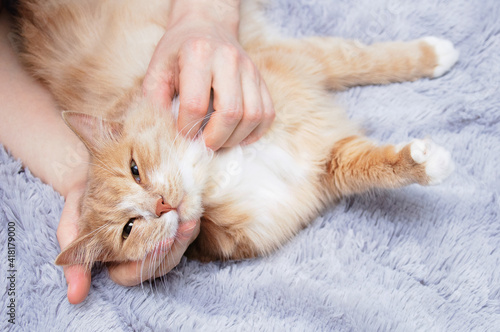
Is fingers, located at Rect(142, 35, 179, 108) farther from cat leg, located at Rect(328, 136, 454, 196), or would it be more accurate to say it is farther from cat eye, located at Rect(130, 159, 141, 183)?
cat leg, located at Rect(328, 136, 454, 196)

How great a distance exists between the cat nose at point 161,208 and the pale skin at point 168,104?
Result: 0.07 m

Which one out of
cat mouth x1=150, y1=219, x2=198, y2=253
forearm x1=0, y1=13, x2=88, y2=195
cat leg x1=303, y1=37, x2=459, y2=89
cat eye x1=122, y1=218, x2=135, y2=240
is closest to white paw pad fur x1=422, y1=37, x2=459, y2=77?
cat leg x1=303, y1=37, x2=459, y2=89

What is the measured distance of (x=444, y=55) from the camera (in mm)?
1567

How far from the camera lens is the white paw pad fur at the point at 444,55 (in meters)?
1.57

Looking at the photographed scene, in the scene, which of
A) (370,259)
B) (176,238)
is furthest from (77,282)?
(370,259)

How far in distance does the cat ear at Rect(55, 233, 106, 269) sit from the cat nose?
0.72 feet

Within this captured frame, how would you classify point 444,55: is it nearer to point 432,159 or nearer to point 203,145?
point 432,159

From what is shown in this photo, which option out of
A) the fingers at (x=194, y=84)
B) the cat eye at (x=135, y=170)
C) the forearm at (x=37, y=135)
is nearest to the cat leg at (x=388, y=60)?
the fingers at (x=194, y=84)

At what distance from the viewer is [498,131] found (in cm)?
144

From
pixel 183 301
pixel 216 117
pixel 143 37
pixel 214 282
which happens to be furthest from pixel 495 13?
pixel 183 301

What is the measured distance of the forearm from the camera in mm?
1462

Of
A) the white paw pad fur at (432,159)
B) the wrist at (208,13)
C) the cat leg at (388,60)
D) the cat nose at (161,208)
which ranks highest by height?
the wrist at (208,13)

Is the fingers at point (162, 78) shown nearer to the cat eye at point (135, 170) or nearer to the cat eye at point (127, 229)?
the cat eye at point (135, 170)

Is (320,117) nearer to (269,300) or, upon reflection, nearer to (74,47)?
(269,300)
